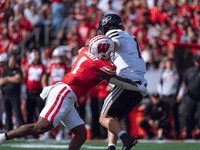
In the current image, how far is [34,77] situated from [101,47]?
5.68 metres

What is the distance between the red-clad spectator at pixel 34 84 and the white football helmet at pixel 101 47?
18.1 feet

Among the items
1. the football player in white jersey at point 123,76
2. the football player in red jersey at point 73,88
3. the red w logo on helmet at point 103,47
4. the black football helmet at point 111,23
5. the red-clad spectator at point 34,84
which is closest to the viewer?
the football player in red jersey at point 73,88

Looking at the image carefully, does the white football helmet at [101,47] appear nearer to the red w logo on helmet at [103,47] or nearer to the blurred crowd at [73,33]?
the red w logo on helmet at [103,47]

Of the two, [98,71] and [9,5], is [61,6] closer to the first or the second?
[9,5]

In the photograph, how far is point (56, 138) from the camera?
33.2 feet

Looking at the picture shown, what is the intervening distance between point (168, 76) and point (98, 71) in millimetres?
5595

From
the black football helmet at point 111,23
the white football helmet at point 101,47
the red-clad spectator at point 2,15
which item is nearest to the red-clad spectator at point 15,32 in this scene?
the red-clad spectator at point 2,15

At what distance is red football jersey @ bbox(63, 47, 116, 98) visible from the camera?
201 inches

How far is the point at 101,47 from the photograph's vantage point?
516cm

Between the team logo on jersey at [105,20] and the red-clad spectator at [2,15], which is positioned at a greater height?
the red-clad spectator at [2,15]

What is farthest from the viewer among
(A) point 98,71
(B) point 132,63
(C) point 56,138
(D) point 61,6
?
(D) point 61,6

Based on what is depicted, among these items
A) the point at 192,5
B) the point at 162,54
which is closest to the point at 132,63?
the point at 162,54

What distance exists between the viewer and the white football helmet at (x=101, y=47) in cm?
516

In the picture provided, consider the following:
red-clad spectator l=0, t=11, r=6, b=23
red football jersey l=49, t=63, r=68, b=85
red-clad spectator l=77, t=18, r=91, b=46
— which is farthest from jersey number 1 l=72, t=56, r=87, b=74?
red-clad spectator l=0, t=11, r=6, b=23
